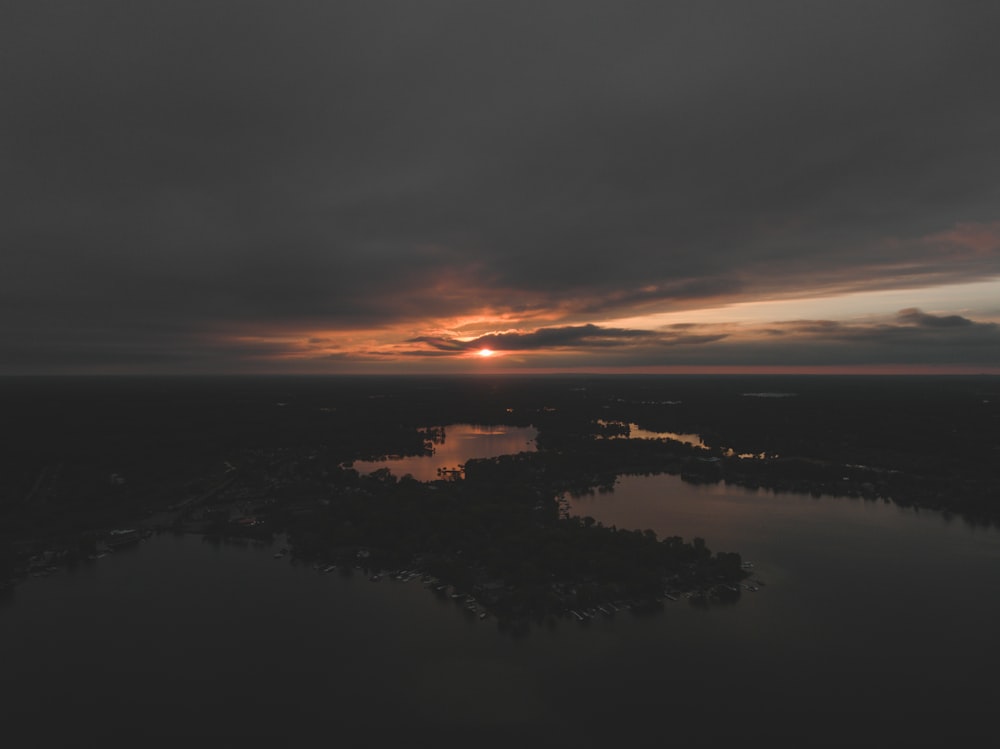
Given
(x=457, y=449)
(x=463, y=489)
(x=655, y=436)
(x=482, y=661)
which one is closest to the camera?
(x=482, y=661)

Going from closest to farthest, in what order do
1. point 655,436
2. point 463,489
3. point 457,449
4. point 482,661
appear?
point 482,661, point 463,489, point 457,449, point 655,436

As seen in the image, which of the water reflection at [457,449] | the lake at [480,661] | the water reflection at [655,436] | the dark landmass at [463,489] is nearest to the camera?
the lake at [480,661]

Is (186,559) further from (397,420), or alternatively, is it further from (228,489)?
(397,420)

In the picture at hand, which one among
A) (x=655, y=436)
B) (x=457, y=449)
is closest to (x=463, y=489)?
(x=457, y=449)

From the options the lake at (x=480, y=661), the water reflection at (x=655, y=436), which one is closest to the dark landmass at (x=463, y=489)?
the water reflection at (x=655, y=436)

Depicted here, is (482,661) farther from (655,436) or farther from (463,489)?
(655,436)

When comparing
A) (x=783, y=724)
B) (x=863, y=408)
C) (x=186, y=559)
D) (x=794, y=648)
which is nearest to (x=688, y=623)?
(x=794, y=648)

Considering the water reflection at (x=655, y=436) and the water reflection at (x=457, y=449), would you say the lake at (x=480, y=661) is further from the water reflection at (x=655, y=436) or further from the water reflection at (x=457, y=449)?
the water reflection at (x=655, y=436)
